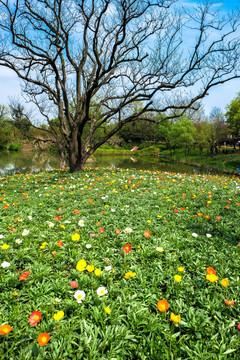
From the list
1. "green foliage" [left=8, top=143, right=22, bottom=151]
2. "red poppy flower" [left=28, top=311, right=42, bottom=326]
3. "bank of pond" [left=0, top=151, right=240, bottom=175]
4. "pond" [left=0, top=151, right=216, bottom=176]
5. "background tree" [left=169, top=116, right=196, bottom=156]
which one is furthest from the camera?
"green foliage" [left=8, top=143, right=22, bottom=151]

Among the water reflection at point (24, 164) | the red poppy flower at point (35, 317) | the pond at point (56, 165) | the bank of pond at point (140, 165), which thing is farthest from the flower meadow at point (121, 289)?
the water reflection at point (24, 164)

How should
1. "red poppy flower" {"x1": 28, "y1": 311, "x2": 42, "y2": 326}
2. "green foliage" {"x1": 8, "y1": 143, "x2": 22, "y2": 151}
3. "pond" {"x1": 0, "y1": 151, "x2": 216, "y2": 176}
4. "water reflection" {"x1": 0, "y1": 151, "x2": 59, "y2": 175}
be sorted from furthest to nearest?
"green foliage" {"x1": 8, "y1": 143, "x2": 22, "y2": 151}, "pond" {"x1": 0, "y1": 151, "x2": 216, "y2": 176}, "water reflection" {"x1": 0, "y1": 151, "x2": 59, "y2": 175}, "red poppy flower" {"x1": 28, "y1": 311, "x2": 42, "y2": 326}

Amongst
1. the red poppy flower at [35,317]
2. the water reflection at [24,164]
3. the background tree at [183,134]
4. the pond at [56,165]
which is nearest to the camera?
the red poppy flower at [35,317]

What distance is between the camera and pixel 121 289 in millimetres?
1897

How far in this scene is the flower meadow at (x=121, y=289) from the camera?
1.41 meters

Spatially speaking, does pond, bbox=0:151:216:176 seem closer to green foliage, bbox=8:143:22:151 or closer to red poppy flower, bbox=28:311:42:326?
red poppy flower, bbox=28:311:42:326

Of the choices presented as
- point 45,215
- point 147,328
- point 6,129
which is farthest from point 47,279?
point 6,129

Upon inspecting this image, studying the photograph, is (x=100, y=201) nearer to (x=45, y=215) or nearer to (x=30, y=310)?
(x=45, y=215)

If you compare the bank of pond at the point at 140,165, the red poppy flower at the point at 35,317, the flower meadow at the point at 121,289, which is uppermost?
the red poppy flower at the point at 35,317

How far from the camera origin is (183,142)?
3628cm

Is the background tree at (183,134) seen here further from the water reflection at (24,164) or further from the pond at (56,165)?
the water reflection at (24,164)

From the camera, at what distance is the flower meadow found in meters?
1.41

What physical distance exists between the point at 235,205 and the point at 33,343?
4526mm

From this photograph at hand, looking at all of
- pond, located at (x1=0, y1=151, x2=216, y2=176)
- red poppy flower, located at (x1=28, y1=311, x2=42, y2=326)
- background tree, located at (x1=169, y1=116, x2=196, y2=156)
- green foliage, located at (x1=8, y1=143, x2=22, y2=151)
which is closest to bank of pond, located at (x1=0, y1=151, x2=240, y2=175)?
pond, located at (x1=0, y1=151, x2=216, y2=176)
